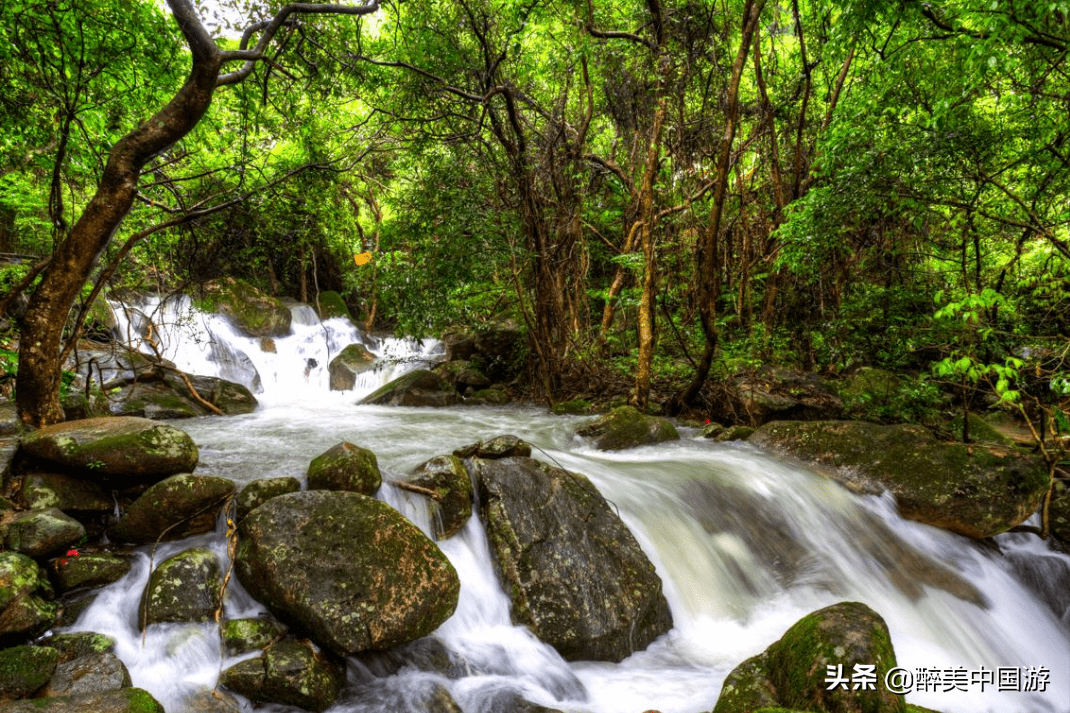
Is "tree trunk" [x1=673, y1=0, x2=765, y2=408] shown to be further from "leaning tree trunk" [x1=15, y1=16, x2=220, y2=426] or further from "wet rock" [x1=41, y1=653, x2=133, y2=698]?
"wet rock" [x1=41, y1=653, x2=133, y2=698]

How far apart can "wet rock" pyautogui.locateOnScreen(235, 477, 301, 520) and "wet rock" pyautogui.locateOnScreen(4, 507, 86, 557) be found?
1.00m

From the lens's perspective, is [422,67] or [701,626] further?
[422,67]

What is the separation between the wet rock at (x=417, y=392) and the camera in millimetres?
11570

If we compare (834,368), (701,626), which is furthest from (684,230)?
(701,626)

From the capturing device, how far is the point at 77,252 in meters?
4.44

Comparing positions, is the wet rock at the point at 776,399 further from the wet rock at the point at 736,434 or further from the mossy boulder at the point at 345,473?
the mossy boulder at the point at 345,473

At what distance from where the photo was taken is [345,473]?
4.57 metres

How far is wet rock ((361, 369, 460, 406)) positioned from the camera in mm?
11570

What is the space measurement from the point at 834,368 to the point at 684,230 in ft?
13.2

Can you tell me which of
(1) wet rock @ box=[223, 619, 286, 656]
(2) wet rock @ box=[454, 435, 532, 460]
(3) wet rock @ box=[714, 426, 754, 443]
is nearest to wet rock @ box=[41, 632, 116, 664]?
(1) wet rock @ box=[223, 619, 286, 656]

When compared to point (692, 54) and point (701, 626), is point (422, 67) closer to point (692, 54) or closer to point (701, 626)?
point (692, 54)

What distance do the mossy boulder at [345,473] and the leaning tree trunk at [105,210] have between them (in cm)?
258

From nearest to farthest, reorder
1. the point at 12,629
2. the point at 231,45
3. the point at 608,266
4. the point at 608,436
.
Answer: the point at 12,629 → the point at 231,45 → the point at 608,436 → the point at 608,266

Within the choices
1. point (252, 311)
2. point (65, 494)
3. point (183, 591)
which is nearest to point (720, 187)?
point (183, 591)
